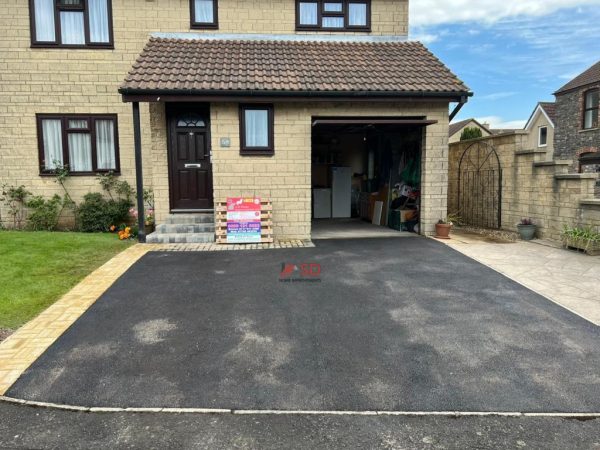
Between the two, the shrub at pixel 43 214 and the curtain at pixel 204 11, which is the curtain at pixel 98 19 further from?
the shrub at pixel 43 214

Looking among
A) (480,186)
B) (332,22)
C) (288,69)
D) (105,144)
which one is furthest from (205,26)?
(480,186)

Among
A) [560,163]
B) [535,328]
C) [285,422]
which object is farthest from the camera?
[560,163]

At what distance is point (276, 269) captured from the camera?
285 inches

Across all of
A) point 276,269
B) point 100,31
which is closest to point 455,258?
point 276,269

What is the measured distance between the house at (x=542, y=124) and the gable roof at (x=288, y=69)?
22768 millimetres

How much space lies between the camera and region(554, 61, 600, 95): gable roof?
2283 cm

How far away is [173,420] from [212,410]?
28 cm

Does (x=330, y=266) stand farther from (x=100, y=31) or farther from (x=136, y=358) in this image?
(x=100, y=31)

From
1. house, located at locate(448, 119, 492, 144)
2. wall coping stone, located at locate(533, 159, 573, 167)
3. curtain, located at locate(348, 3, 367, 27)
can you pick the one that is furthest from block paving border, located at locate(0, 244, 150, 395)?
house, located at locate(448, 119, 492, 144)

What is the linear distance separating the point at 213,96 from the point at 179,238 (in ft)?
10.2

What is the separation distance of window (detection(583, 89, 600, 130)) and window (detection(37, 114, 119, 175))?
23.0 meters

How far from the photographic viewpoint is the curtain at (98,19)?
36.9ft

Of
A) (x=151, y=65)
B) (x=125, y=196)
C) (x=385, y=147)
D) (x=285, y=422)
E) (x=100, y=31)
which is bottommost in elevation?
(x=285, y=422)

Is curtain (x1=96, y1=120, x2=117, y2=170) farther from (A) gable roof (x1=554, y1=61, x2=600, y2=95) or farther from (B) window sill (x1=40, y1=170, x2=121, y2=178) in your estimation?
(A) gable roof (x1=554, y1=61, x2=600, y2=95)
